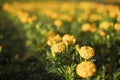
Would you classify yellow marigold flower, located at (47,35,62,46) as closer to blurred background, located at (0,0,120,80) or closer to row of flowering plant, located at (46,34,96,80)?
row of flowering plant, located at (46,34,96,80)

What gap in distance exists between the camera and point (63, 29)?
12.9 m

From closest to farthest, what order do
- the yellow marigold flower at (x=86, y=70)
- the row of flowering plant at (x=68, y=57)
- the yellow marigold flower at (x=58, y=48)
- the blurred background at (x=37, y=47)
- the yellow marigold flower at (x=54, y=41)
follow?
the yellow marigold flower at (x=86, y=70)
the row of flowering plant at (x=68, y=57)
the yellow marigold flower at (x=58, y=48)
the yellow marigold flower at (x=54, y=41)
the blurred background at (x=37, y=47)

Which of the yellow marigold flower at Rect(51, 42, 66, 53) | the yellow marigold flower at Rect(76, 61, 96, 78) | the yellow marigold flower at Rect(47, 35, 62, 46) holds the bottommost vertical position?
the yellow marigold flower at Rect(76, 61, 96, 78)

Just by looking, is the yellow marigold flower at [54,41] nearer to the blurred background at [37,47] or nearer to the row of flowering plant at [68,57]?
the row of flowering plant at [68,57]

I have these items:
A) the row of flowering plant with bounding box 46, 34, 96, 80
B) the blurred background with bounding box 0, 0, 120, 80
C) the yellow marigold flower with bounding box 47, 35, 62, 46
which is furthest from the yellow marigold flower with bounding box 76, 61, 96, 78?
the yellow marigold flower with bounding box 47, 35, 62, 46

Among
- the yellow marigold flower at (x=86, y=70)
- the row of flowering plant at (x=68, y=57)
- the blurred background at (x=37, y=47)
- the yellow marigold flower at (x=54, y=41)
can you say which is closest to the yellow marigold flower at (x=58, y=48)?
the row of flowering plant at (x=68, y=57)

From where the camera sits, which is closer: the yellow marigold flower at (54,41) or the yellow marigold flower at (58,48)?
the yellow marigold flower at (58,48)

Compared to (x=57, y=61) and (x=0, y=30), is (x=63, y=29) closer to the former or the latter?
(x=0, y=30)

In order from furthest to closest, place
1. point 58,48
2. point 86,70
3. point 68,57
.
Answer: point 68,57, point 58,48, point 86,70

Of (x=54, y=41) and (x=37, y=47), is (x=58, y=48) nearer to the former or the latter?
(x=54, y=41)

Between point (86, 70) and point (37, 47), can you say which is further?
point (37, 47)

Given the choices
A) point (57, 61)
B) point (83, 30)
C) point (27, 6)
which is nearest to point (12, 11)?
point (27, 6)

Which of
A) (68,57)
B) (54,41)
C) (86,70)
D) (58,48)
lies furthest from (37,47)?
(86,70)

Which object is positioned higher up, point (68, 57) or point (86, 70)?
point (68, 57)
